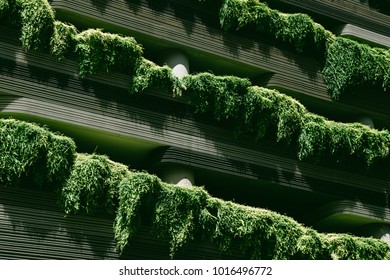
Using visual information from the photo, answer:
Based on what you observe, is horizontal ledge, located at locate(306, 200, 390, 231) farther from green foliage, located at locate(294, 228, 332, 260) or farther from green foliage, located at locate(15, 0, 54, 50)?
green foliage, located at locate(15, 0, 54, 50)

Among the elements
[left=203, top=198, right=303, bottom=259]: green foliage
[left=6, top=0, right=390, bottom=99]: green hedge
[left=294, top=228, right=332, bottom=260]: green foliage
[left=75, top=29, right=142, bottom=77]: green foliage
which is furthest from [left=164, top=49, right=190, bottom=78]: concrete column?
[left=294, top=228, right=332, bottom=260]: green foliage

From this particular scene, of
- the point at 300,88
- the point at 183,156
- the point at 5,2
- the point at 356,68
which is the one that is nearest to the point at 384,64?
the point at 356,68

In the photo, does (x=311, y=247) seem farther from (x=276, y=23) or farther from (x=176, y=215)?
(x=276, y=23)

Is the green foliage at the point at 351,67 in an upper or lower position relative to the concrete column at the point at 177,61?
upper

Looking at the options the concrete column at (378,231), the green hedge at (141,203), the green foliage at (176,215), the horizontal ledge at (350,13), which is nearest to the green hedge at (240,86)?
the horizontal ledge at (350,13)

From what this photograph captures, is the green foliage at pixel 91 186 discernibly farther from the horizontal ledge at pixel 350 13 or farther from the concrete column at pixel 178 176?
the horizontal ledge at pixel 350 13

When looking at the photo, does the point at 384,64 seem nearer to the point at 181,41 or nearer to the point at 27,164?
the point at 181,41
